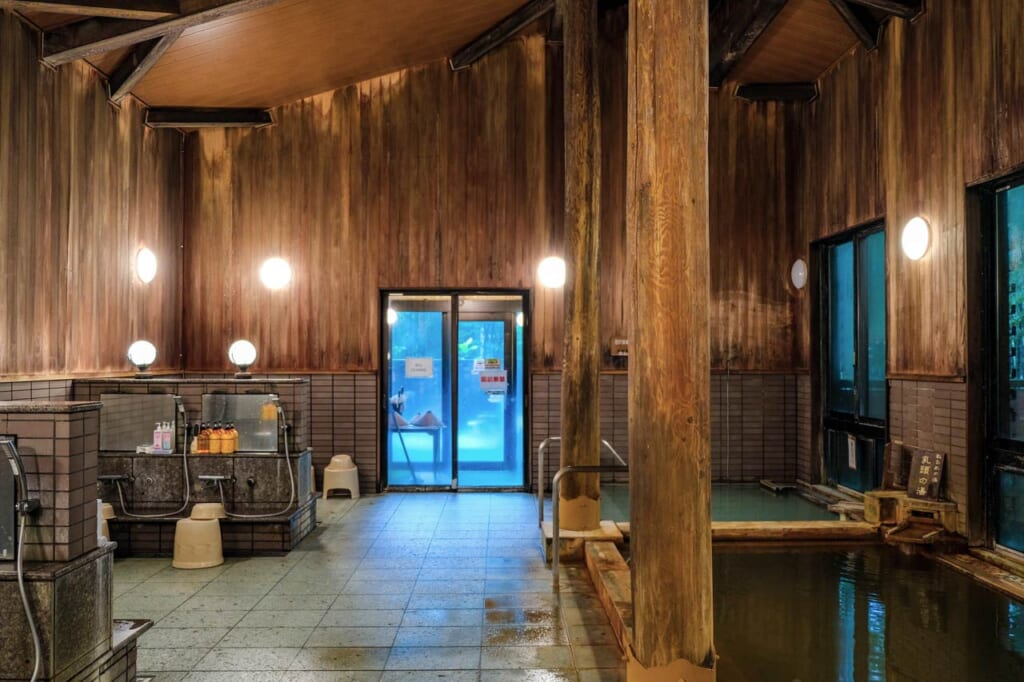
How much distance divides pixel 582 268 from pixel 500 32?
3571 millimetres

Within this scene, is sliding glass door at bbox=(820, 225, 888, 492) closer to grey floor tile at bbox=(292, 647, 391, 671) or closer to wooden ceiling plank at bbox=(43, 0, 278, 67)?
grey floor tile at bbox=(292, 647, 391, 671)

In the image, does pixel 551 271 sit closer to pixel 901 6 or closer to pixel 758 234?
pixel 758 234

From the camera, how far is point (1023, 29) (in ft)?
16.2

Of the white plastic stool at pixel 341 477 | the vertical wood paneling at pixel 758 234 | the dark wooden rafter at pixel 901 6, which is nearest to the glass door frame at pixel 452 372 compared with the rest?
the white plastic stool at pixel 341 477

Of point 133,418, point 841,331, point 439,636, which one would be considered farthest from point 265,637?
point 841,331

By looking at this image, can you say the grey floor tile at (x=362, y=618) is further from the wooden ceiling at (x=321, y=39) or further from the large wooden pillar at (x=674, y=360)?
the wooden ceiling at (x=321, y=39)

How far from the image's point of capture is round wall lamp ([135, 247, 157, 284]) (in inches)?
283

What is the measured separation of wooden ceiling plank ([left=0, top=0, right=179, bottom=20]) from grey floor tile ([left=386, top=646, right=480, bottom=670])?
4718mm

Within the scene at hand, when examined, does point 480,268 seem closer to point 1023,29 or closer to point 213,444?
point 213,444

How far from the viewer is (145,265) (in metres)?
7.32

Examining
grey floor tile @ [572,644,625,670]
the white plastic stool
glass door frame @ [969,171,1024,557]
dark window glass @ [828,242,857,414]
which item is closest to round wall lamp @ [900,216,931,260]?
glass door frame @ [969,171,1024,557]

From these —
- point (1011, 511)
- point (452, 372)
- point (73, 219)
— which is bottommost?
point (1011, 511)

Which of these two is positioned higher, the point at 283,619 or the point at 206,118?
the point at 206,118

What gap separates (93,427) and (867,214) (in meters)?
6.98
